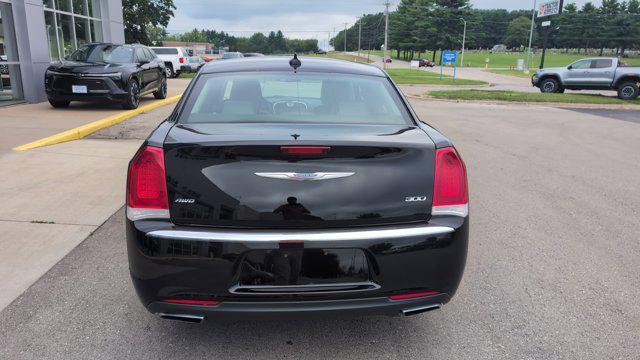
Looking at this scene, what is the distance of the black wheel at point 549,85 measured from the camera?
23406 mm

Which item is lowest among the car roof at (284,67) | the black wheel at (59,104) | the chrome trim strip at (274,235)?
the black wheel at (59,104)

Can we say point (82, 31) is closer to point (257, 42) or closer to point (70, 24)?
point (70, 24)

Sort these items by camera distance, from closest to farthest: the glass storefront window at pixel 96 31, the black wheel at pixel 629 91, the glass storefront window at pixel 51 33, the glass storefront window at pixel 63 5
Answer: the glass storefront window at pixel 51 33, the glass storefront window at pixel 63 5, the glass storefront window at pixel 96 31, the black wheel at pixel 629 91

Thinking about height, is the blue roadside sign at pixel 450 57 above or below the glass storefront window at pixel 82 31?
below

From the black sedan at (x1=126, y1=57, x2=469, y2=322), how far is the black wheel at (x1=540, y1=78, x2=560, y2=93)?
938 inches

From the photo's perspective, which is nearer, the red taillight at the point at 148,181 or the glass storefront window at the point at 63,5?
the red taillight at the point at 148,181

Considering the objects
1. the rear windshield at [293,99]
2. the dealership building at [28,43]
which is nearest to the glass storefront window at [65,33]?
the dealership building at [28,43]

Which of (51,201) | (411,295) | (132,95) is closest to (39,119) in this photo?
(132,95)

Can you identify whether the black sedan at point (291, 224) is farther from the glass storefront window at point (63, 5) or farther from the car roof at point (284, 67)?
the glass storefront window at point (63, 5)

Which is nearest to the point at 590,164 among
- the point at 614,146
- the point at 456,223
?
the point at 614,146

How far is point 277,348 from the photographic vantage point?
8.94 feet

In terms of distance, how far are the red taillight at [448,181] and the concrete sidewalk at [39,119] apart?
7069 millimetres

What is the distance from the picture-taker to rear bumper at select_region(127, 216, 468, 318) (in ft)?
7.52

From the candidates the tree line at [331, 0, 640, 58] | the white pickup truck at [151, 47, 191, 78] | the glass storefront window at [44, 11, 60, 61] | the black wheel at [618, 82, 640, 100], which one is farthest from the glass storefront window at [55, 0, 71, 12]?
the tree line at [331, 0, 640, 58]
